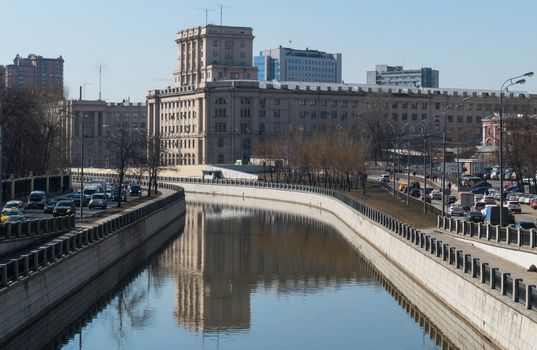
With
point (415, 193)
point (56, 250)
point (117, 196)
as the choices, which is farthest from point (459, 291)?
point (415, 193)

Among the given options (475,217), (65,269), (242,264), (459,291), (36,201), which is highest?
(36,201)

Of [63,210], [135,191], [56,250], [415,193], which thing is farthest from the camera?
[135,191]

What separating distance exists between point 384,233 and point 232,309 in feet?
74.2

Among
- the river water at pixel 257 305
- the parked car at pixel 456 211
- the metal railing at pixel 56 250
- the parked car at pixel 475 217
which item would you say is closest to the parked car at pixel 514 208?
the parked car at pixel 456 211

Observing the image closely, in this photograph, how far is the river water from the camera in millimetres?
45125

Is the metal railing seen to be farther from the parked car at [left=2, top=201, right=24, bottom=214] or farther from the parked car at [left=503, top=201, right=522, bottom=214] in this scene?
the parked car at [left=503, top=201, right=522, bottom=214]

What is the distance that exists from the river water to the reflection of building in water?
2.7 inches

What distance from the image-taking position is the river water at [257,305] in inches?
1777

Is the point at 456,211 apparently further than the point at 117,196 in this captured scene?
No

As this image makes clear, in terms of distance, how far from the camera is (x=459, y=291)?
45031mm

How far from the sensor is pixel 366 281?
62812mm

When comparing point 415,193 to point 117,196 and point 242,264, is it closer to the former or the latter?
point 117,196

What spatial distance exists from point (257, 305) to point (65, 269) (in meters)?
9.77

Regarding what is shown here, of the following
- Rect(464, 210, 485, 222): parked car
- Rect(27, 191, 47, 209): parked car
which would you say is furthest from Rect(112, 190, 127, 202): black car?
Rect(464, 210, 485, 222): parked car
